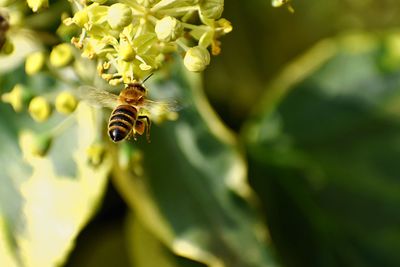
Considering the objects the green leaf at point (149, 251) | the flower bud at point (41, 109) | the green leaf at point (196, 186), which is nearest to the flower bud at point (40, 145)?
the flower bud at point (41, 109)

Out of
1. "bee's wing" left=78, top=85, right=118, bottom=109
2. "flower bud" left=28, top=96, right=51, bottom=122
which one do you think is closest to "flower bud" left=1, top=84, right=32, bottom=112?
"flower bud" left=28, top=96, right=51, bottom=122

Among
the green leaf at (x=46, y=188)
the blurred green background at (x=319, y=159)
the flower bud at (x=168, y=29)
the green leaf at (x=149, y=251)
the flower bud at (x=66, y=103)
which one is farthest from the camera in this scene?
the blurred green background at (x=319, y=159)

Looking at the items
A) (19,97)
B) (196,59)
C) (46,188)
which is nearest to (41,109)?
(19,97)

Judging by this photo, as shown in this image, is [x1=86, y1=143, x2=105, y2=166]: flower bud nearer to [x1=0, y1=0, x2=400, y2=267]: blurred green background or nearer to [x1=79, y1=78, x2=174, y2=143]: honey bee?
[x1=79, y1=78, x2=174, y2=143]: honey bee

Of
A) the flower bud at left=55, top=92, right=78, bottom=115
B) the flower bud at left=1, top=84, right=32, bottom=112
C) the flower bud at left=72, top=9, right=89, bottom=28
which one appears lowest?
the flower bud at left=1, top=84, right=32, bottom=112

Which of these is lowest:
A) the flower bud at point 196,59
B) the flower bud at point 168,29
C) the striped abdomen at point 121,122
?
the striped abdomen at point 121,122

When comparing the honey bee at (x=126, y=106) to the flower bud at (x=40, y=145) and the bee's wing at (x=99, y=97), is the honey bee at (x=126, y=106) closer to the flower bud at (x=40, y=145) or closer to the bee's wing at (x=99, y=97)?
the bee's wing at (x=99, y=97)

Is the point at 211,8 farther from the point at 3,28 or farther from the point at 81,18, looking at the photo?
the point at 3,28
